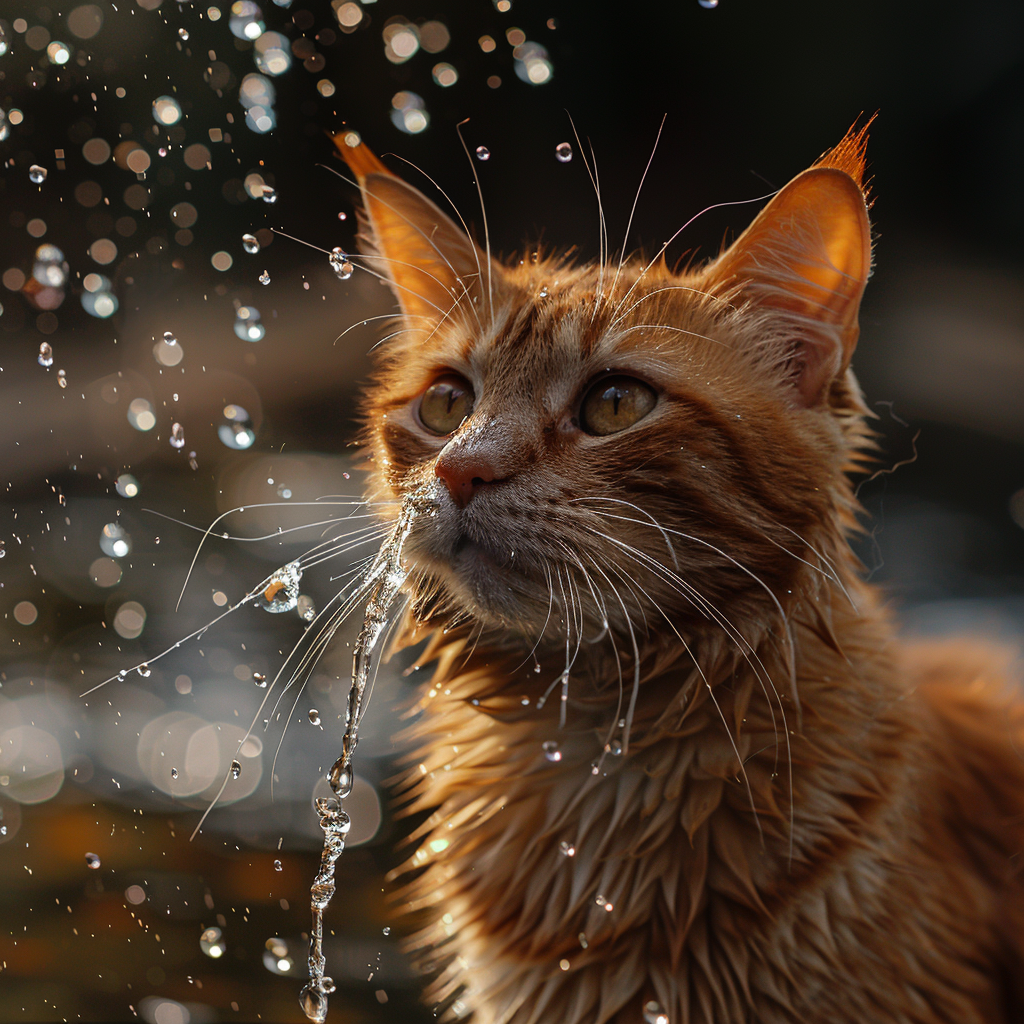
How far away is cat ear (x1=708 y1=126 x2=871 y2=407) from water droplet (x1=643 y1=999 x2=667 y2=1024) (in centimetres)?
67

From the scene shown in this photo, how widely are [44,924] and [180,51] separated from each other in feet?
5.86

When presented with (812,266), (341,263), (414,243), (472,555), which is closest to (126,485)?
(341,263)

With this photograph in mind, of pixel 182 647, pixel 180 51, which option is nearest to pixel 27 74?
pixel 180 51

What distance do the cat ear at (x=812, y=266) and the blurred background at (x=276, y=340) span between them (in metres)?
0.16

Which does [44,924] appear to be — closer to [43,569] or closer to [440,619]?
[43,569]

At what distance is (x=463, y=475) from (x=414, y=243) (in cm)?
48

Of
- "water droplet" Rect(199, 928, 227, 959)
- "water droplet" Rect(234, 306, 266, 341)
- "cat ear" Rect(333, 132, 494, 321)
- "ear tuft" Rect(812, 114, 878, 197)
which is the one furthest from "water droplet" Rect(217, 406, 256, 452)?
"ear tuft" Rect(812, 114, 878, 197)

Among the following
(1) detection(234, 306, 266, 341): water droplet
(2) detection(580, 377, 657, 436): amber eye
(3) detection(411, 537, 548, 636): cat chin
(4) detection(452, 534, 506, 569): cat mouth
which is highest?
(1) detection(234, 306, 266, 341): water droplet

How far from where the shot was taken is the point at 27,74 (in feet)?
5.27

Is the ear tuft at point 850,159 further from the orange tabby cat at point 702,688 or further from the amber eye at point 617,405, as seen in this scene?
the amber eye at point 617,405

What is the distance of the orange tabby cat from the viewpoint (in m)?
0.78

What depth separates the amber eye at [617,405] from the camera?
0.84 meters

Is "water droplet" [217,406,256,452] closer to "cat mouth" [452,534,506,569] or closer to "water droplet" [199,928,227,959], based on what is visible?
"water droplet" [199,928,227,959]

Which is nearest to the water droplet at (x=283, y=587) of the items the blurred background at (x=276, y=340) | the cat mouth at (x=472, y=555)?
the blurred background at (x=276, y=340)
